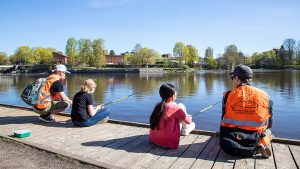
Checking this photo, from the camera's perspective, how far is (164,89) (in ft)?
17.5

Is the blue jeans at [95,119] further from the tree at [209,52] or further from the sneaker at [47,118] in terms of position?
the tree at [209,52]

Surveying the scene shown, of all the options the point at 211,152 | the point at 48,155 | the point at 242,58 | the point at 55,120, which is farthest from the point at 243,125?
the point at 242,58

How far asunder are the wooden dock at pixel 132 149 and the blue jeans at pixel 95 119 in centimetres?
15

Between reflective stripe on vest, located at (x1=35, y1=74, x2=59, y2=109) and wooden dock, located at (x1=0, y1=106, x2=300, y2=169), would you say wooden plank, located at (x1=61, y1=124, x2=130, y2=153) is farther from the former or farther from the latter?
reflective stripe on vest, located at (x1=35, y1=74, x2=59, y2=109)

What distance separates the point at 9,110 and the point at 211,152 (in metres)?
7.97

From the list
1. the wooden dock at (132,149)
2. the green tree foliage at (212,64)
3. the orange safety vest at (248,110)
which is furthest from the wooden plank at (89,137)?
the green tree foliage at (212,64)

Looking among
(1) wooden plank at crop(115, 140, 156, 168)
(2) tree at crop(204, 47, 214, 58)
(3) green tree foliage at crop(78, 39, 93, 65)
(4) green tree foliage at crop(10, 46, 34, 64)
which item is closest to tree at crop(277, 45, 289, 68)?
(2) tree at crop(204, 47, 214, 58)

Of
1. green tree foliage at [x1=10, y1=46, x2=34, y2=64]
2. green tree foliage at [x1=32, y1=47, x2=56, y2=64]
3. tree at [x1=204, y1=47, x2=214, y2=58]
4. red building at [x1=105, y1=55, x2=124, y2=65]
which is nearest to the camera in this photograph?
green tree foliage at [x1=32, y1=47, x2=56, y2=64]

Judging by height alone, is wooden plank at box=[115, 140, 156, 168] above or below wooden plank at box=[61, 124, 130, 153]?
below

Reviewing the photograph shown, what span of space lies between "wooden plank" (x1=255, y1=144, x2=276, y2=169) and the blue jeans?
13.5 ft

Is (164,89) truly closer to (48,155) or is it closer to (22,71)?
(48,155)

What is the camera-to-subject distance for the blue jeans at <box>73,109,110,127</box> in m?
7.19

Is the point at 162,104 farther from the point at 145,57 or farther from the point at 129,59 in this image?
the point at 129,59

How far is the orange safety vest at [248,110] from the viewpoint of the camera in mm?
4617
